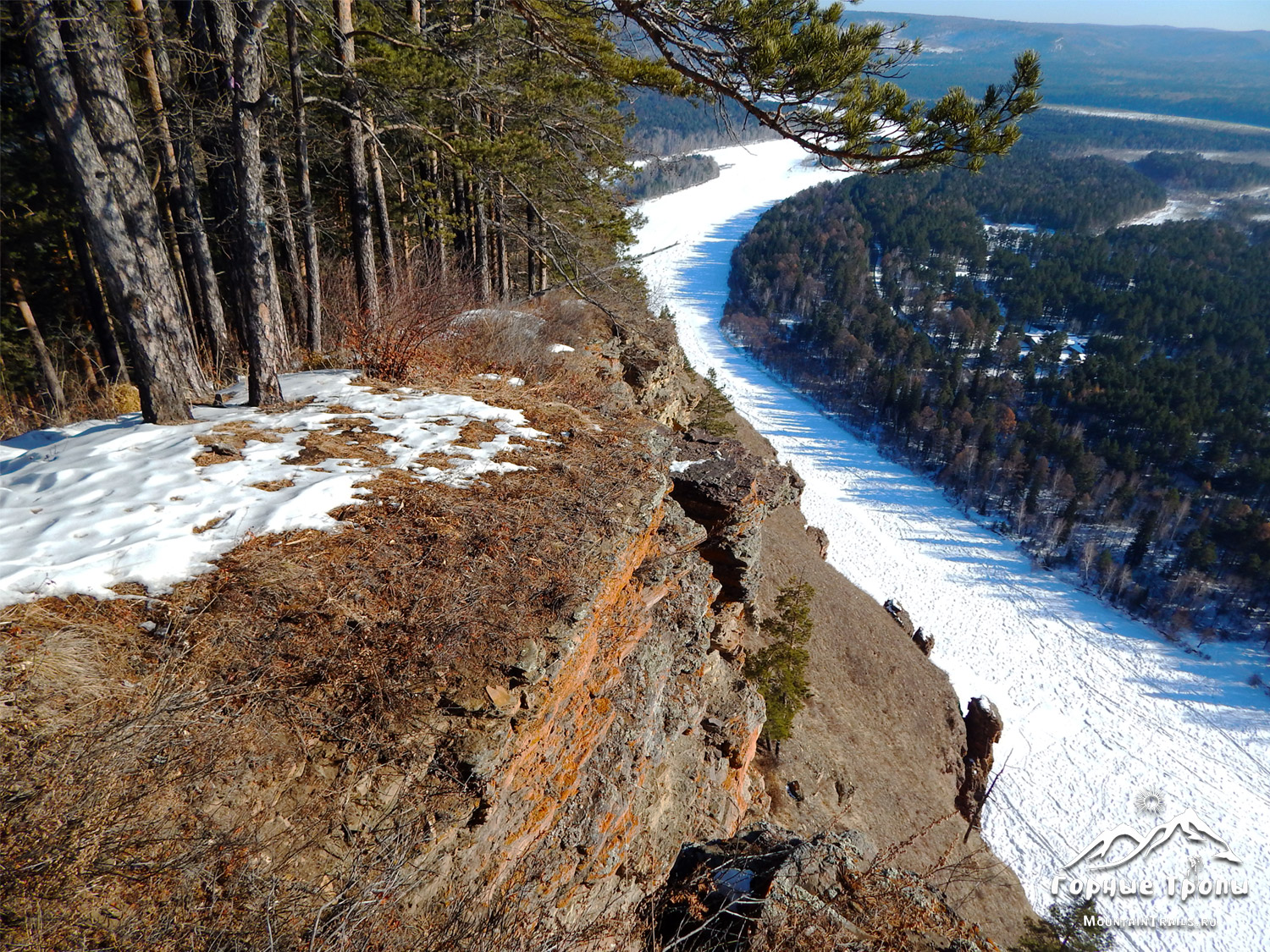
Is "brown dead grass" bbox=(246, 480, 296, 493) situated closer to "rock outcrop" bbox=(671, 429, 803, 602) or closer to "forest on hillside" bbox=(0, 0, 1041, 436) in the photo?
"forest on hillside" bbox=(0, 0, 1041, 436)

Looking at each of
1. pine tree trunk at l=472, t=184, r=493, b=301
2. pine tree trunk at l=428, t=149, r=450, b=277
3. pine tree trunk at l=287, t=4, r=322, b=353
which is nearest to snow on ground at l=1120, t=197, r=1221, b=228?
pine tree trunk at l=472, t=184, r=493, b=301

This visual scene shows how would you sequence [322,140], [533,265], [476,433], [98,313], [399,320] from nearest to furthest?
[476,433] → [399,320] → [322,140] → [98,313] → [533,265]

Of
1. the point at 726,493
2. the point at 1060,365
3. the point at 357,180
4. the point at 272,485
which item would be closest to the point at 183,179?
the point at 357,180

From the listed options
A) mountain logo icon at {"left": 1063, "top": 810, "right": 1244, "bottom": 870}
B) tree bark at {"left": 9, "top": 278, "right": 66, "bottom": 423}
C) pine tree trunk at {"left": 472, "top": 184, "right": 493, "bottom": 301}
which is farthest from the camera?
mountain logo icon at {"left": 1063, "top": 810, "right": 1244, "bottom": 870}

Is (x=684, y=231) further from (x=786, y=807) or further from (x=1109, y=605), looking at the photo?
(x=786, y=807)

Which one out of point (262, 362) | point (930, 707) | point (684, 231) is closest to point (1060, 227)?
point (684, 231)

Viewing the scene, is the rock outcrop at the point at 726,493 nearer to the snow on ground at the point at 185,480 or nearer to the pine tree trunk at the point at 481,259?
the snow on ground at the point at 185,480

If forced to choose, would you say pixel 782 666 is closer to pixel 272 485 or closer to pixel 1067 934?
pixel 1067 934
